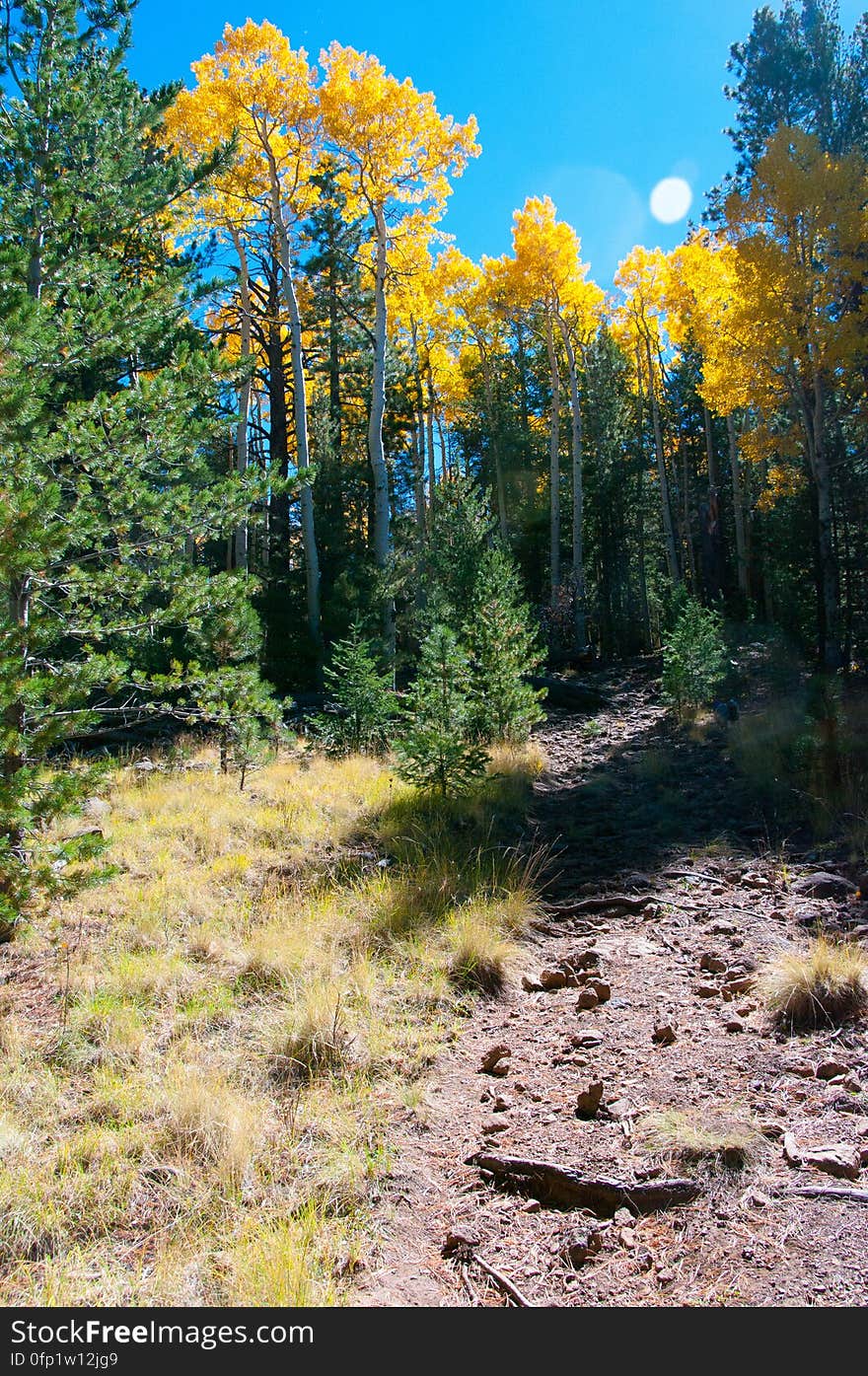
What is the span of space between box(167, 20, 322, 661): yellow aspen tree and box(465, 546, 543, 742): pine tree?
484 cm

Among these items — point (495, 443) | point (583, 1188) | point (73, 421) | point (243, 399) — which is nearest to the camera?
point (583, 1188)

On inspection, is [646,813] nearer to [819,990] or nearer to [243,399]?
[819,990]

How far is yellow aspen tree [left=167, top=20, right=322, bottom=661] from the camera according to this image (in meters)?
12.5

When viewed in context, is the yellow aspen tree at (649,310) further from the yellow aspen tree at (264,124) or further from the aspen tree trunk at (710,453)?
the yellow aspen tree at (264,124)

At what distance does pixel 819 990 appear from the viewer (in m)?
3.06

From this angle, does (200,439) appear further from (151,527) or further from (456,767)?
(456,767)

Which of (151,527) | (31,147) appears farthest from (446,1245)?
(31,147)

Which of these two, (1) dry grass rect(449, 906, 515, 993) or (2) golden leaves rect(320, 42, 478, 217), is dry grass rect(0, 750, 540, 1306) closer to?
(1) dry grass rect(449, 906, 515, 993)

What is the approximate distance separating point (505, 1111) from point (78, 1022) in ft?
6.17

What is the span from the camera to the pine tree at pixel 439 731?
20.4 feet

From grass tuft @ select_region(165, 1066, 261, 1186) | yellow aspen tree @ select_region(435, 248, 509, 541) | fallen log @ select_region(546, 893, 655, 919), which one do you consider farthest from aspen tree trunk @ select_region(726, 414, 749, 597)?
grass tuft @ select_region(165, 1066, 261, 1186)

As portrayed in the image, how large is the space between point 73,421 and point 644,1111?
14.3ft

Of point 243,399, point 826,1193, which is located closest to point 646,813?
point 826,1193

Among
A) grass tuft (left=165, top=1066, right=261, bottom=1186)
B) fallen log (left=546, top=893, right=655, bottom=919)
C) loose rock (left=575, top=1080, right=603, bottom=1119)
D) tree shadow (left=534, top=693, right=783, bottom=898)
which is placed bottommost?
loose rock (left=575, top=1080, right=603, bottom=1119)
